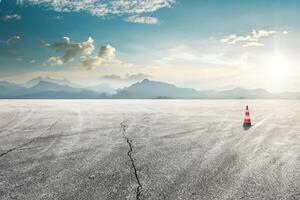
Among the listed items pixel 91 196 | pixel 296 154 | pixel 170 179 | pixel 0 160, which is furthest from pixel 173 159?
pixel 0 160

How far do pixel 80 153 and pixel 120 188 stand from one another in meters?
2.57

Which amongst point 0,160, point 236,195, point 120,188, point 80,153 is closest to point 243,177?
point 236,195

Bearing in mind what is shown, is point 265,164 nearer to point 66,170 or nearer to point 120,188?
point 120,188

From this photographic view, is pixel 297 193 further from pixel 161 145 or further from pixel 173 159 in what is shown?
pixel 161 145

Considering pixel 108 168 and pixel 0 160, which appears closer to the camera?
pixel 108 168

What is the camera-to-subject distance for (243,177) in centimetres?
473

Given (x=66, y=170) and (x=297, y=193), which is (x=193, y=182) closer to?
(x=297, y=193)

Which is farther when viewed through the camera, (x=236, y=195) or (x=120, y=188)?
(x=120, y=188)

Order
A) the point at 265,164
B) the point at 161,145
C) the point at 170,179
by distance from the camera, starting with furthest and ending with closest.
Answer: the point at 161,145, the point at 265,164, the point at 170,179

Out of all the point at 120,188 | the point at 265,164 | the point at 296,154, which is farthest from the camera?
the point at 296,154

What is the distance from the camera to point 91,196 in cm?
391

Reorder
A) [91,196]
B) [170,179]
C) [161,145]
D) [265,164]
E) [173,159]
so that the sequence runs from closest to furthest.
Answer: [91,196]
[170,179]
[265,164]
[173,159]
[161,145]

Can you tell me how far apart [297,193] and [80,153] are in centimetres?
458

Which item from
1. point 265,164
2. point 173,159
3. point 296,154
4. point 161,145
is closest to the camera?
point 265,164
